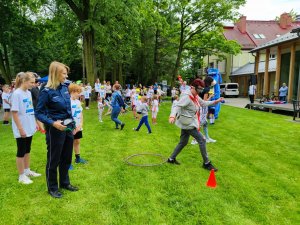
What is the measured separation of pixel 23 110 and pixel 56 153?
120cm

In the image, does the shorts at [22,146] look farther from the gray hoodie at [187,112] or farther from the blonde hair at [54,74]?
the gray hoodie at [187,112]

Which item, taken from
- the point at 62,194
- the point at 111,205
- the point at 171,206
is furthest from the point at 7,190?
the point at 171,206

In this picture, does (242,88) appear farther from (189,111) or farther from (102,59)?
(189,111)

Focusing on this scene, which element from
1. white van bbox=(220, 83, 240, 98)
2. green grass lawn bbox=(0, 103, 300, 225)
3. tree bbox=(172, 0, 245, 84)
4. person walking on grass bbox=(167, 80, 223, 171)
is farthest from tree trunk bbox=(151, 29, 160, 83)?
person walking on grass bbox=(167, 80, 223, 171)

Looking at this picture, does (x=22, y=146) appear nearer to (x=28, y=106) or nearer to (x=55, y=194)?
(x=28, y=106)

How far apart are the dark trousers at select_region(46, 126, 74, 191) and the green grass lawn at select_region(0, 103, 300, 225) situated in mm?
357

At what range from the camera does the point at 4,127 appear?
11.3 metres

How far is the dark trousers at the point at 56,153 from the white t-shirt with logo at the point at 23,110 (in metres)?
0.89

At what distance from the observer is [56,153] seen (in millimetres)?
4102

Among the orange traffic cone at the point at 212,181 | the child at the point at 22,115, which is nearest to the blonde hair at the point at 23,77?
the child at the point at 22,115

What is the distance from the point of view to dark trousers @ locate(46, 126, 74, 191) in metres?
4.04

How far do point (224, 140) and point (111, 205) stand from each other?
5585mm

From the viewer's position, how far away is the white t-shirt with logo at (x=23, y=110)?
4547 millimetres

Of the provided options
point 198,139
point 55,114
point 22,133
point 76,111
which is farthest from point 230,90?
point 55,114
